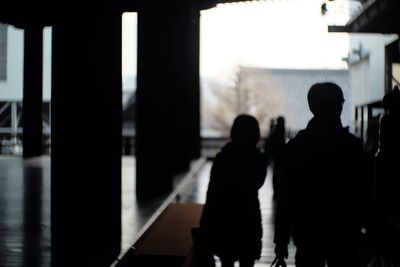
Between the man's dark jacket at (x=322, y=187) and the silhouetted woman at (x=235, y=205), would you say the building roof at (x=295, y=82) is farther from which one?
the man's dark jacket at (x=322, y=187)

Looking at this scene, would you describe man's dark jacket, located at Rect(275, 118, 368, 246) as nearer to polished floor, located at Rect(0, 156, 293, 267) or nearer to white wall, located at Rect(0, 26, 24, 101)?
polished floor, located at Rect(0, 156, 293, 267)

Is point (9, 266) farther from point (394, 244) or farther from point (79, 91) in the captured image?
point (394, 244)

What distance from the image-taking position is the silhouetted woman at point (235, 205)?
11.1 feet

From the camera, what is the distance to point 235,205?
342 cm

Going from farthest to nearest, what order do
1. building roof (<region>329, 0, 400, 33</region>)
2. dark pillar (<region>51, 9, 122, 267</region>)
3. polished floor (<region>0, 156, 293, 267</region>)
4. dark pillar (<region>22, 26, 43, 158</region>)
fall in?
dark pillar (<region>22, 26, 43, 158</region>) < building roof (<region>329, 0, 400, 33</region>) < polished floor (<region>0, 156, 293, 267</region>) < dark pillar (<region>51, 9, 122, 267</region>)

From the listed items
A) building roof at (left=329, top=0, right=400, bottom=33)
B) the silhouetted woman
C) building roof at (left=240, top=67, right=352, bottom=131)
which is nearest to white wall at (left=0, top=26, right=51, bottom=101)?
building roof at (left=329, top=0, right=400, bottom=33)

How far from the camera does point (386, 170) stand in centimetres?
394

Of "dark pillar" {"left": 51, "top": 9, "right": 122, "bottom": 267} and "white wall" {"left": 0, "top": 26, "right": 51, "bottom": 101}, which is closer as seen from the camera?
"dark pillar" {"left": 51, "top": 9, "right": 122, "bottom": 267}

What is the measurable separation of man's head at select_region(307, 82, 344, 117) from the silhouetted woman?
52 centimetres

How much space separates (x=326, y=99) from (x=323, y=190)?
48 cm

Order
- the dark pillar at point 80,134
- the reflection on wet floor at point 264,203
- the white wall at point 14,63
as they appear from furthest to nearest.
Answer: the white wall at point 14,63
the reflection on wet floor at point 264,203
the dark pillar at point 80,134

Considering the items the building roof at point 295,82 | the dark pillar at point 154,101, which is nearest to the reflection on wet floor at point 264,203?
the dark pillar at point 154,101

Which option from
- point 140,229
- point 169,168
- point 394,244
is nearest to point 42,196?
point 169,168

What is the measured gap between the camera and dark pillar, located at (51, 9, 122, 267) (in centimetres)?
496
